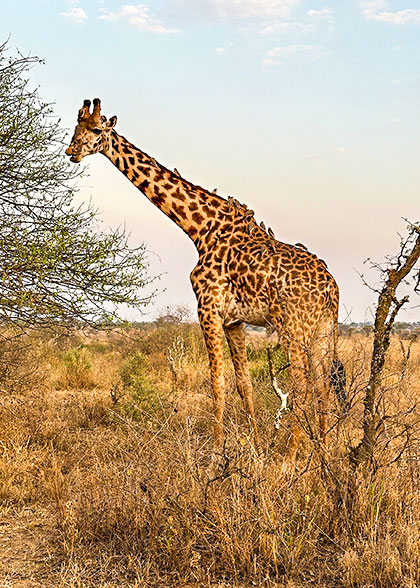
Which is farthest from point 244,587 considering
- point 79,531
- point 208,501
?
point 79,531

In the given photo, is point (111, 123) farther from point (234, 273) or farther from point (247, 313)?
point (247, 313)

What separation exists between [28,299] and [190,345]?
8686 mm

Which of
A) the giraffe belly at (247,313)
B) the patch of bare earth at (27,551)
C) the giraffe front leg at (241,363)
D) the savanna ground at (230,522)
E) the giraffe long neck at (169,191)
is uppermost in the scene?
the giraffe long neck at (169,191)

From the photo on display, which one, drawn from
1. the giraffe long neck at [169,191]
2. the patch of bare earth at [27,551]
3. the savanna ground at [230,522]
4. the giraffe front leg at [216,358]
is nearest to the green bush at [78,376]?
the giraffe long neck at [169,191]

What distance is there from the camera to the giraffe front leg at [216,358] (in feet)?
21.5

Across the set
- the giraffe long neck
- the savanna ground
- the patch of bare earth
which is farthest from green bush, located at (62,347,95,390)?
the patch of bare earth

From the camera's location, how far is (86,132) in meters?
7.02

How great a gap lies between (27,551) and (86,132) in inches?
163

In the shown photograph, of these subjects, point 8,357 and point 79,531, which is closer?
point 79,531

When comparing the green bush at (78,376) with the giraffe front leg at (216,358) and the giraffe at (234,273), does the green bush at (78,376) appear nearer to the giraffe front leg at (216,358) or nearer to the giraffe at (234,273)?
the giraffe at (234,273)

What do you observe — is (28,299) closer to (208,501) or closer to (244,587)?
(208,501)

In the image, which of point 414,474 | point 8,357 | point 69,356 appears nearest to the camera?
point 414,474

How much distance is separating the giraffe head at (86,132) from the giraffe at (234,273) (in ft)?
0.03

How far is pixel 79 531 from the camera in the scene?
4.79 m
